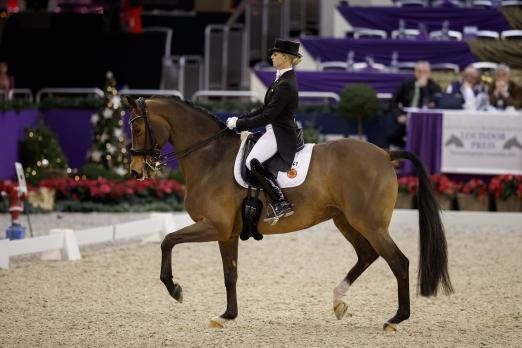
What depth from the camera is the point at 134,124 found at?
8.56m

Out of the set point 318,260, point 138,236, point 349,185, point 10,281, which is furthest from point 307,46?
point 349,185

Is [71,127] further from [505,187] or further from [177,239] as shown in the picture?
[177,239]

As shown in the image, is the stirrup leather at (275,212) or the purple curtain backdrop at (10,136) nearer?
the stirrup leather at (275,212)

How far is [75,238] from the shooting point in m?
12.1

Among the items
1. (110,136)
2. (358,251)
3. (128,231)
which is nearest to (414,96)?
Answer: (110,136)

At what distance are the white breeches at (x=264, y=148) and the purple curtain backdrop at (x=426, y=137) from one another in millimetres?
7892

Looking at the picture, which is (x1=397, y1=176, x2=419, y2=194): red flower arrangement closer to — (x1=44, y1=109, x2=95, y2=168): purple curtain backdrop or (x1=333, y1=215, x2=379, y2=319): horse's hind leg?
(x1=44, y1=109, x2=95, y2=168): purple curtain backdrop

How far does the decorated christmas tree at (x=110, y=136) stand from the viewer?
1731 cm

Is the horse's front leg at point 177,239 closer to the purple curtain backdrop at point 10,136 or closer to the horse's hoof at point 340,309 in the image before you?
the horse's hoof at point 340,309

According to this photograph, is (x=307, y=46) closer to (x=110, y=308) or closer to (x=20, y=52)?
(x=20, y=52)

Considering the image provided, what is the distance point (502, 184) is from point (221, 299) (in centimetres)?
698

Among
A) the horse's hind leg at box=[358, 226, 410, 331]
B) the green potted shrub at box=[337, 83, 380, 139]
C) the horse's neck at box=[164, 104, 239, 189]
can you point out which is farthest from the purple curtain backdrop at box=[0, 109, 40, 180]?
the horse's hind leg at box=[358, 226, 410, 331]

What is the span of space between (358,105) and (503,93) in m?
2.12

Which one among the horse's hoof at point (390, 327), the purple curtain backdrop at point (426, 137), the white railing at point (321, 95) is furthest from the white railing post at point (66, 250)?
the white railing at point (321, 95)
